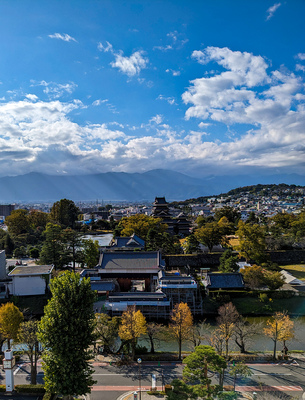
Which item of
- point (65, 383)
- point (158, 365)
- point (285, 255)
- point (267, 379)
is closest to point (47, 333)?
point (65, 383)

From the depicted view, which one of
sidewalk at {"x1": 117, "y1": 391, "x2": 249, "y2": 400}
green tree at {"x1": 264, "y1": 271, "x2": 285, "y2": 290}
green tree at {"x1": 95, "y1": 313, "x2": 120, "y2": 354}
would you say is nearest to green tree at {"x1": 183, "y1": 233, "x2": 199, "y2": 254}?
green tree at {"x1": 264, "y1": 271, "x2": 285, "y2": 290}

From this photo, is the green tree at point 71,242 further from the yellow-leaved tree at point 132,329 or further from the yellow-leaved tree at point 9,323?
the yellow-leaved tree at point 132,329

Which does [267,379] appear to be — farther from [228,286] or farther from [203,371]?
[228,286]

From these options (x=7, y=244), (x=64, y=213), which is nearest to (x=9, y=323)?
(x=7, y=244)

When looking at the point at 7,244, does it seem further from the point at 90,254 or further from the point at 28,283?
the point at 28,283

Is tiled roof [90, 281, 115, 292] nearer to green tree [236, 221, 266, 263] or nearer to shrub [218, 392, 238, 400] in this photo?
shrub [218, 392, 238, 400]

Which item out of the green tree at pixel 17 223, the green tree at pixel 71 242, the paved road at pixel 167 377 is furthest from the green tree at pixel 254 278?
the green tree at pixel 17 223
